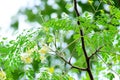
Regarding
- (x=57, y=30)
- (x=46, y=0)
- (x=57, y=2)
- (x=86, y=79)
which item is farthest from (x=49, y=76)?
(x=46, y=0)

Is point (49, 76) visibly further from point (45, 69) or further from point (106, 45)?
point (106, 45)

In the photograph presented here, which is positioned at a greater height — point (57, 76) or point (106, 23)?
point (106, 23)

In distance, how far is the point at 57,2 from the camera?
10062 millimetres

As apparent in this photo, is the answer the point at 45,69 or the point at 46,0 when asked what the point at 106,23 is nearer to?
the point at 45,69

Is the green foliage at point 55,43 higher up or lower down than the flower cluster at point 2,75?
higher up

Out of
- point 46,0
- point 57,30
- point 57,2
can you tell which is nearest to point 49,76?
point 57,30

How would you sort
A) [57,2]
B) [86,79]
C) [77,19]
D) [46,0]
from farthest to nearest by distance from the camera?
[46,0], [57,2], [86,79], [77,19]

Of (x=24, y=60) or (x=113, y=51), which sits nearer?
(x=24, y=60)

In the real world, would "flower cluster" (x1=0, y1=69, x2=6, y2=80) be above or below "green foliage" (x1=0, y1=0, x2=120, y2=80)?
below

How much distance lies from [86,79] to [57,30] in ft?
2.43

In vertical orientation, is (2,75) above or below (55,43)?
below

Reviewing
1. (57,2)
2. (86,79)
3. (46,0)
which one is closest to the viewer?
(86,79)

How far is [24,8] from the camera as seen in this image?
36.9 feet

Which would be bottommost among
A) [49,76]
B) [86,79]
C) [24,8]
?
[24,8]
